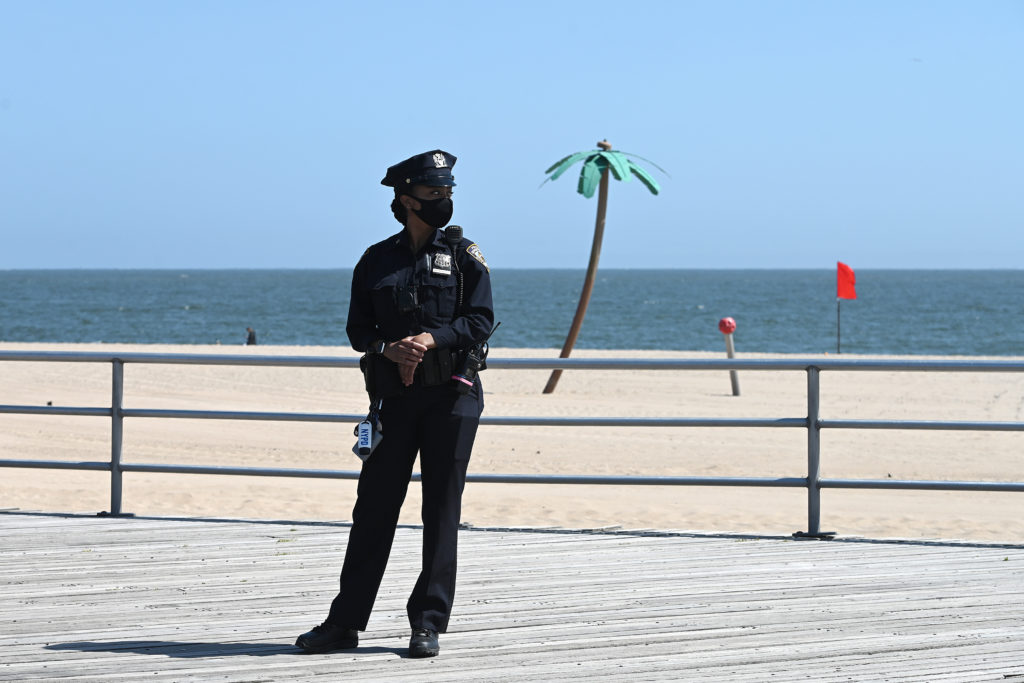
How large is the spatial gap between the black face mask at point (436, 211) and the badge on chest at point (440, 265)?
0.13 m

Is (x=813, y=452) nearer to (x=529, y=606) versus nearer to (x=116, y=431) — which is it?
(x=529, y=606)

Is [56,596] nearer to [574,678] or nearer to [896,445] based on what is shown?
[574,678]

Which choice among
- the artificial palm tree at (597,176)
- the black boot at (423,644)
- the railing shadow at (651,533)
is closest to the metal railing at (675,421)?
the railing shadow at (651,533)

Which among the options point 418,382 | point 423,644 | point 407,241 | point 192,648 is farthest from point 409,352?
point 192,648

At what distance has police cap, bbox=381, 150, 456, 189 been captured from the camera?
14.8ft

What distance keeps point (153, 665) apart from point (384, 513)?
976 mm

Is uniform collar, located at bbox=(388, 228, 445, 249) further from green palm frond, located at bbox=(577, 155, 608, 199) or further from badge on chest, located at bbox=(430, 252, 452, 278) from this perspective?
green palm frond, located at bbox=(577, 155, 608, 199)

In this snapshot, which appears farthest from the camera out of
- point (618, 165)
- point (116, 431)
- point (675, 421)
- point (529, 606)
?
point (618, 165)

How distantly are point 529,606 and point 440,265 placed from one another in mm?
1646

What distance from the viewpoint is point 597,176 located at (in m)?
22.7

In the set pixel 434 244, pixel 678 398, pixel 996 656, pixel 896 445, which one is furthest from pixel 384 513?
pixel 678 398

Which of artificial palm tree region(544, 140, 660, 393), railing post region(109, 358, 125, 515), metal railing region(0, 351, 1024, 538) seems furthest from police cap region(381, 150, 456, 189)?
artificial palm tree region(544, 140, 660, 393)

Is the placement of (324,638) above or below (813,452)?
below

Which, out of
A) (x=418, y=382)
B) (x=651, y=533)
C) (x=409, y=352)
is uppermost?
(x=409, y=352)
